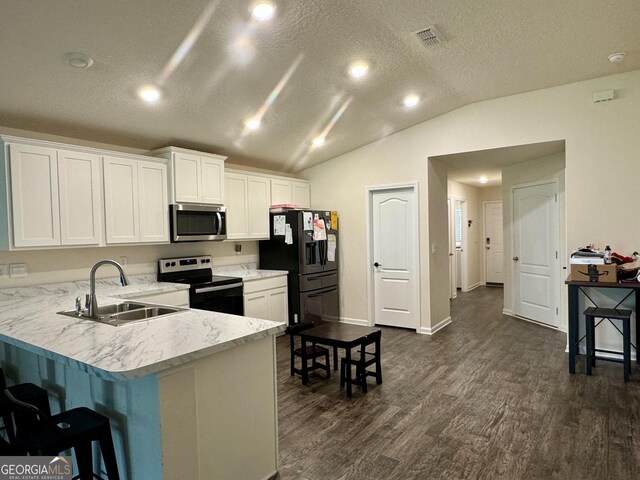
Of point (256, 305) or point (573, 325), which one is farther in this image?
point (256, 305)

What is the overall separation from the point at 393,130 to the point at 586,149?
2155mm

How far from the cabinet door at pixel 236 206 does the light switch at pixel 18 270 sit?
6.74 feet

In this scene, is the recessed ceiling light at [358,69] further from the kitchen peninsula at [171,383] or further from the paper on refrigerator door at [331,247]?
the paper on refrigerator door at [331,247]

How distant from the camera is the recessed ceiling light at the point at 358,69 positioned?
3.44 meters

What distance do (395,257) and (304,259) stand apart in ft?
4.17

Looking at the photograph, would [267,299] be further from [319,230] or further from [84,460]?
[84,460]

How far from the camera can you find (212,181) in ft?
14.8

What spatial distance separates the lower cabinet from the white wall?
1094 millimetres

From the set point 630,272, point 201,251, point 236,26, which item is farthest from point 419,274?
point 236,26

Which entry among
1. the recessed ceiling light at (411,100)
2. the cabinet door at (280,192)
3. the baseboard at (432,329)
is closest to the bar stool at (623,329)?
the baseboard at (432,329)

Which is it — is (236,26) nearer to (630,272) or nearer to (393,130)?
(393,130)

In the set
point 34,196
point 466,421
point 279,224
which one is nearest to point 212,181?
point 279,224

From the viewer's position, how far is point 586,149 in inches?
161

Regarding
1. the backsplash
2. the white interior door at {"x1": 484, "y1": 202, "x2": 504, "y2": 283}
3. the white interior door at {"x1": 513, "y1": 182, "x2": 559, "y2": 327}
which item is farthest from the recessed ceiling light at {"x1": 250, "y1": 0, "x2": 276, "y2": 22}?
the white interior door at {"x1": 484, "y1": 202, "x2": 504, "y2": 283}
